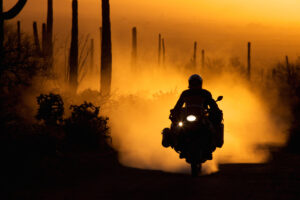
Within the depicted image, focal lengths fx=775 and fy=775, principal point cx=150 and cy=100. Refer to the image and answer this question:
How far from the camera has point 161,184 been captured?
14047 millimetres

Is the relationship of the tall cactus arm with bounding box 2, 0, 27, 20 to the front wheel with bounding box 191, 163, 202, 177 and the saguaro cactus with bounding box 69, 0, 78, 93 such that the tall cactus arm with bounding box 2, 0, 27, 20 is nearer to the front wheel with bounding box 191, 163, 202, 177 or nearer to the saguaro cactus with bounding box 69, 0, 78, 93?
the front wheel with bounding box 191, 163, 202, 177

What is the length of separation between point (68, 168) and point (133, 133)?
1665 centimetres

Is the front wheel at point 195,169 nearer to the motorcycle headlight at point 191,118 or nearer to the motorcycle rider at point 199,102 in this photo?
the motorcycle rider at point 199,102

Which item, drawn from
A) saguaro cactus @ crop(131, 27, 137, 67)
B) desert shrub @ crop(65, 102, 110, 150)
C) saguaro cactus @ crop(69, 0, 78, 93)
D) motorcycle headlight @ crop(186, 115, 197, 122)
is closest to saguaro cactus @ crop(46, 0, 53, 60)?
saguaro cactus @ crop(69, 0, 78, 93)

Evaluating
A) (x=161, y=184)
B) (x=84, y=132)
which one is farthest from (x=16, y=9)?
(x=161, y=184)

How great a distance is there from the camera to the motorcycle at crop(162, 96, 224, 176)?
15.0 m

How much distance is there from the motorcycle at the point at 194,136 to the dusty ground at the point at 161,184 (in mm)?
428

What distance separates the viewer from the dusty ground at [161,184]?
1247cm

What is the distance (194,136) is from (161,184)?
144 centimetres

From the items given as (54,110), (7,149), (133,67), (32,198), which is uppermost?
(133,67)

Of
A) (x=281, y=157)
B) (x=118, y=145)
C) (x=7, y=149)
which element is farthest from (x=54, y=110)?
(x=7, y=149)

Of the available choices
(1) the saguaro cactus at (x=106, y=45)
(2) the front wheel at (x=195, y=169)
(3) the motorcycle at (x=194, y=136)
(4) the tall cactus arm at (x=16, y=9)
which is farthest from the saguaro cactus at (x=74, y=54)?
(2) the front wheel at (x=195, y=169)

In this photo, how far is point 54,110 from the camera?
2530cm

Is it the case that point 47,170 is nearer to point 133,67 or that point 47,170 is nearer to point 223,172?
point 223,172
